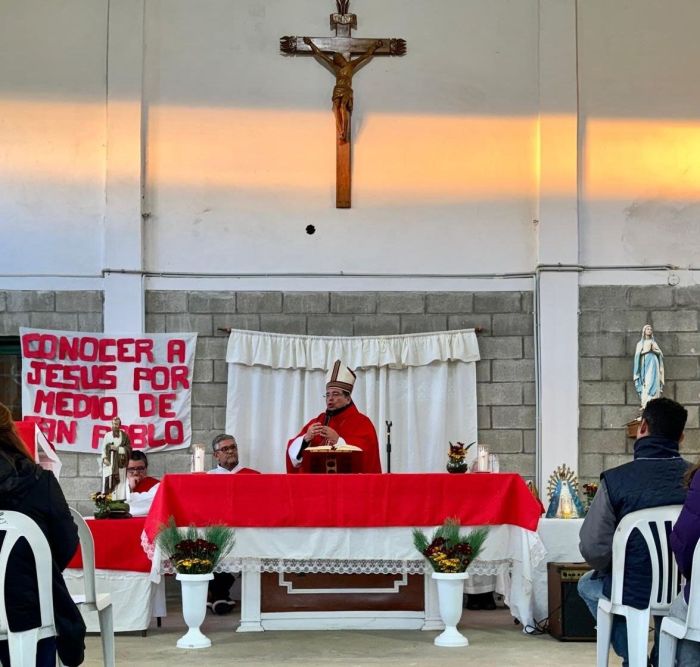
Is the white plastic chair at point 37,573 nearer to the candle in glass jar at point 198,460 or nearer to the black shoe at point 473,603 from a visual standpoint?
the candle in glass jar at point 198,460

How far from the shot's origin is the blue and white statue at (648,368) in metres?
9.26

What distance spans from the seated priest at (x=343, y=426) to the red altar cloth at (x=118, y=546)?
4.04ft

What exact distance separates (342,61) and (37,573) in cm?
669

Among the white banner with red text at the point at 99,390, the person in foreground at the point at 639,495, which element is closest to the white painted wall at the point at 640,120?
the white banner with red text at the point at 99,390

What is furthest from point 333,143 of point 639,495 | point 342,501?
point 639,495

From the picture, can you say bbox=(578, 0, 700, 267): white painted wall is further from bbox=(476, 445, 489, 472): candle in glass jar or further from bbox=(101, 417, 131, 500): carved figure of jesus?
bbox=(101, 417, 131, 500): carved figure of jesus

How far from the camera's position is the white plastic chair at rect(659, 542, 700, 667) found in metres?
3.62

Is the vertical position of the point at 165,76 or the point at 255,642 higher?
the point at 165,76

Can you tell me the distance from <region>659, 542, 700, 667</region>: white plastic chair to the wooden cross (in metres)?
6.23

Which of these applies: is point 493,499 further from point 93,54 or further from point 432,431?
point 93,54

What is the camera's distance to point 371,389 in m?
9.38

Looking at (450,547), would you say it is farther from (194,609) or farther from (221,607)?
(221,607)

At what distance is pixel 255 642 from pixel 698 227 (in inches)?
219

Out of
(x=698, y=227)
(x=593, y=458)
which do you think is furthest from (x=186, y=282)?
(x=698, y=227)
